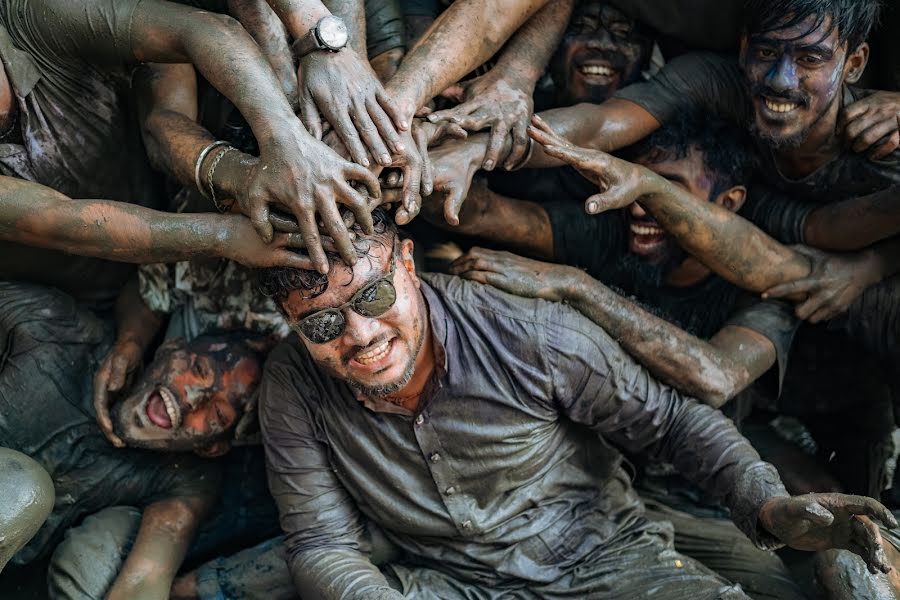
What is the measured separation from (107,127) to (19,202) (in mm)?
653

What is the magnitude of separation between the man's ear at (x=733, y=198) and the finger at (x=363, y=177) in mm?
1500

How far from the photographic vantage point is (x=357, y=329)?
9.33 feet

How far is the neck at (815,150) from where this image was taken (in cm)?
347

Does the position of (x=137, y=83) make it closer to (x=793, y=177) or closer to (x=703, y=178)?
(x=703, y=178)

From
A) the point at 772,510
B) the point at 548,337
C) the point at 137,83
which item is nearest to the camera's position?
the point at 772,510

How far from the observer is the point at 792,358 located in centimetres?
391

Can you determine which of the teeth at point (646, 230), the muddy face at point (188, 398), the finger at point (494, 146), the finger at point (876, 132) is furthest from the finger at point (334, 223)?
the finger at point (876, 132)

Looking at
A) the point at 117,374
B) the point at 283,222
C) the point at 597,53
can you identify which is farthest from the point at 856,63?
the point at 117,374

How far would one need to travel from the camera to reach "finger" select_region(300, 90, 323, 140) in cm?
278

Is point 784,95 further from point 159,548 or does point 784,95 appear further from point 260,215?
point 159,548

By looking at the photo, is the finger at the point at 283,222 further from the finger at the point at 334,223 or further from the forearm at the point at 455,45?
the forearm at the point at 455,45

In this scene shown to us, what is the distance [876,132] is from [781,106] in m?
0.32

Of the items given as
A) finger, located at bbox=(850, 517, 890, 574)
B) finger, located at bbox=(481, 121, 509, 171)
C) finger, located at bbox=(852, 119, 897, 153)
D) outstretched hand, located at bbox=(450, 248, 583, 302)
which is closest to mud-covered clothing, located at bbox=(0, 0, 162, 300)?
finger, located at bbox=(481, 121, 509, 171)

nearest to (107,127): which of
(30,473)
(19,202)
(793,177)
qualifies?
(19,202)
